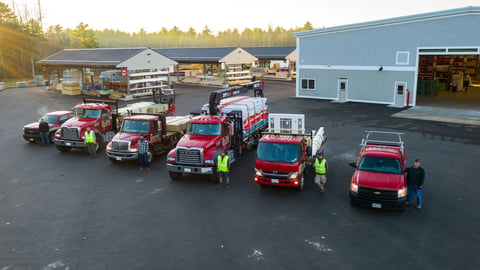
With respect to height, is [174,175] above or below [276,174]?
below

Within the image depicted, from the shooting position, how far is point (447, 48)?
30.9 metres

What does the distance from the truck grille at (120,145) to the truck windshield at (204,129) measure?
129 inches

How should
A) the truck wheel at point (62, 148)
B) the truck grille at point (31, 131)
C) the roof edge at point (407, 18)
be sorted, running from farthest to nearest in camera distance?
the roof edge at point (407, 18) < the truck grille at point (31, 131) < the truck wheel at point (62, 148)

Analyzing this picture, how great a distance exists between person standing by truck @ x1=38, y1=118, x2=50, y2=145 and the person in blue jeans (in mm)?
20280

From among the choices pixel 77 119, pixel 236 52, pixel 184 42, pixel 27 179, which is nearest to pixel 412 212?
pixel 27 179

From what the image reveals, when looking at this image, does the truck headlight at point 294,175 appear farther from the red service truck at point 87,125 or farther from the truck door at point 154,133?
the red service truck at point 87,125

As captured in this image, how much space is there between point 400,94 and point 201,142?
80.5 feet

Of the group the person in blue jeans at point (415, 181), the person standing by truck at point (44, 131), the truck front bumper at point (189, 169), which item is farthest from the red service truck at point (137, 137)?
the person in blue jeans at point (415, 181)

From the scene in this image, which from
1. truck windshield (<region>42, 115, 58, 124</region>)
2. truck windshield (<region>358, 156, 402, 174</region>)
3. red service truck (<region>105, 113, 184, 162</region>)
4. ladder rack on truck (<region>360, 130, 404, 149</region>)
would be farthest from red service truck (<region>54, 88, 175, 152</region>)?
truck windshield (<region>358, 156, 402, 174</region>)

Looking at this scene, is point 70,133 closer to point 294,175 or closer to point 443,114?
point 294,175

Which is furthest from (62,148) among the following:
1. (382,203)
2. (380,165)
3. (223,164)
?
(382,203)

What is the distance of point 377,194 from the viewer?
12125mm

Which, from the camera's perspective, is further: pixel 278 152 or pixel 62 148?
pixel 62 148

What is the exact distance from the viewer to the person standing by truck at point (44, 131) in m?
22.8
